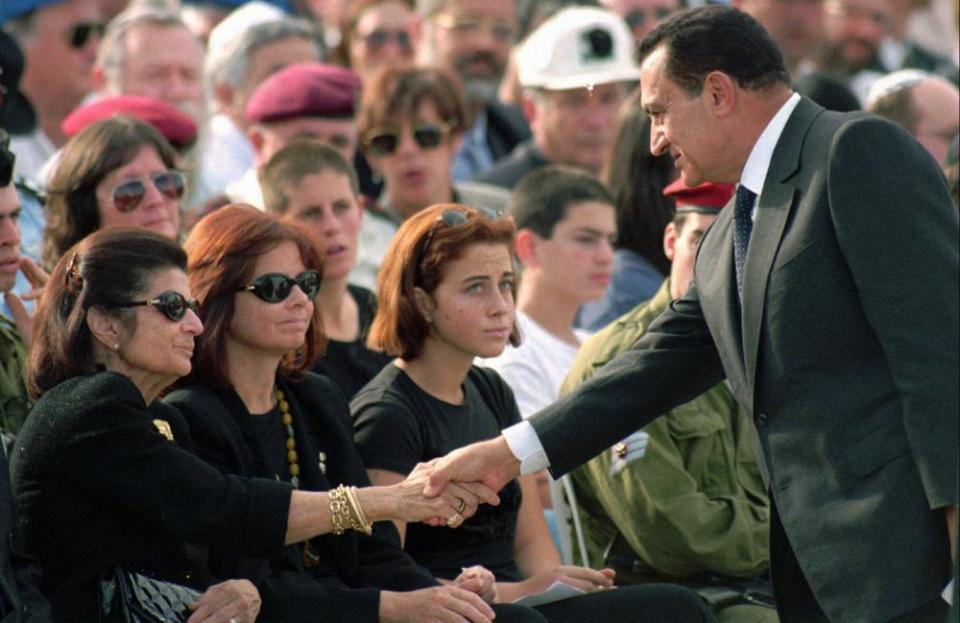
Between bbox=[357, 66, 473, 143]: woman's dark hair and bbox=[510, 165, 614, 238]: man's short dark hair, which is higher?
bbox=[357, 66, 473, 143]: woman's dark hair

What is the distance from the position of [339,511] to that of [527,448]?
58 centimetres

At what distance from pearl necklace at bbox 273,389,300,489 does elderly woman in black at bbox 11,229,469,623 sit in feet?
1.04

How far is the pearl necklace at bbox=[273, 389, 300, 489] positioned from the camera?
5.58 meters

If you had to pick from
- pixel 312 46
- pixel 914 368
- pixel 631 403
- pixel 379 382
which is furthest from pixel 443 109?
pixel 914 368

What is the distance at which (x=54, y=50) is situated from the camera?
9.27m

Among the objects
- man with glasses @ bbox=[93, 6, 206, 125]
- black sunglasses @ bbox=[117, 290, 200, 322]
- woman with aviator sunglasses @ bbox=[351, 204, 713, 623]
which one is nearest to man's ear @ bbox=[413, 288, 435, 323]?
woman with aviator sunglasses @ bbox=[351, 204, 713, 623]

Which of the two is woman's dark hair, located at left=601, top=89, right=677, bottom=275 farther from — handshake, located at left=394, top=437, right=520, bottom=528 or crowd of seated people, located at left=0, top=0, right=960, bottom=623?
handshake, located at left=394, top=437, right=520, bottom=528

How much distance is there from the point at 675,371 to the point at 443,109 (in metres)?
3.62

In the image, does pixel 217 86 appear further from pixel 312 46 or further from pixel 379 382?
pixel 379 382

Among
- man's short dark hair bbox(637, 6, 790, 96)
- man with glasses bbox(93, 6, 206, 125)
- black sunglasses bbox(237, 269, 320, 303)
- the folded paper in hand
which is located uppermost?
man with glasses bbox(93, 6, 206, 125)

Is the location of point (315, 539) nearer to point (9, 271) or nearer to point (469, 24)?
point (9, 271)

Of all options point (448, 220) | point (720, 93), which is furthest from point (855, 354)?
point (448, 220)

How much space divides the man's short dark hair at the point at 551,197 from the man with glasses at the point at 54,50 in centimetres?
249

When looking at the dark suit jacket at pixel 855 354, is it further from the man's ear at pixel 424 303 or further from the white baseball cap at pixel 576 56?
the white baseball cap at pixel 576 56
